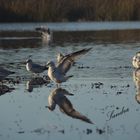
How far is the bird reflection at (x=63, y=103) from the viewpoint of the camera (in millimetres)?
11043

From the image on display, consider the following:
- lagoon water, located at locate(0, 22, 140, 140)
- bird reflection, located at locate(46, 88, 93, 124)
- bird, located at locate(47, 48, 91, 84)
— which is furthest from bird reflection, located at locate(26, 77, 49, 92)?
bird reflection, located at locate(46, 88, 93, 124)

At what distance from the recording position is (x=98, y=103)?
12.3 meters

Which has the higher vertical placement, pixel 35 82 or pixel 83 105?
pixel 35 82

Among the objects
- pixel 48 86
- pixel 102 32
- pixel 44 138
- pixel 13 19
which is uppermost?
pixel 13 19

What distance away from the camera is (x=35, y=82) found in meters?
15.7

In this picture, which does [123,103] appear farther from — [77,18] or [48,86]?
[77,18]

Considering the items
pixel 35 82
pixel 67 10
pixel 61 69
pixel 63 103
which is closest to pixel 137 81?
pixel 61 69

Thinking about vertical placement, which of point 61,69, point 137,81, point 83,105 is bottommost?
point 83,105

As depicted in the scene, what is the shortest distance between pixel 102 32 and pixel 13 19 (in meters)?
11.9

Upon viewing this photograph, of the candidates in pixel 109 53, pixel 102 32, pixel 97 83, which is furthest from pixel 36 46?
pixel 97 83

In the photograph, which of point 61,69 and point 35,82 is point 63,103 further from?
point 35,82

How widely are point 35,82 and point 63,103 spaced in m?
3.47

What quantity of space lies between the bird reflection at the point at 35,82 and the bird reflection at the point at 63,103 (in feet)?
2.64

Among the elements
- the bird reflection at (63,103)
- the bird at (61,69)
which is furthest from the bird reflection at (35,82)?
the bird reflection at (63,103)
